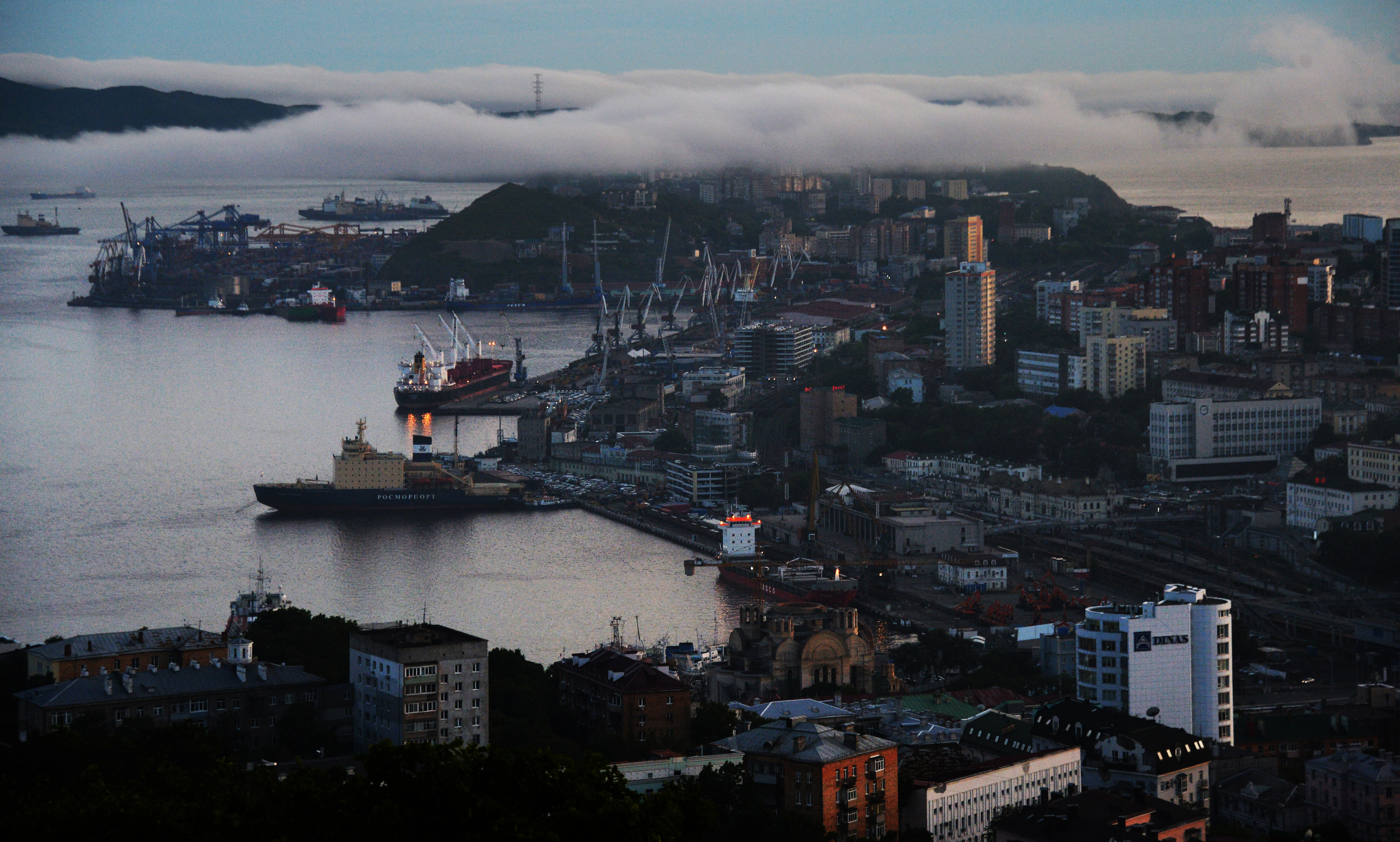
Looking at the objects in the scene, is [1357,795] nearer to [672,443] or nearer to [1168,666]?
[1168,666]

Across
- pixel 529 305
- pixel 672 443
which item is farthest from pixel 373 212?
pixel 672 443

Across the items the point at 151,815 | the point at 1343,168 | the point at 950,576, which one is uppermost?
the point at 1343,168

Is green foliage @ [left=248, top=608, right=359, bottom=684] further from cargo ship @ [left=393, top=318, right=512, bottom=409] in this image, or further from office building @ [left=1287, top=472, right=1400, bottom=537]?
cargo ship @ [left=393, top=318, right=512, bottom=409]

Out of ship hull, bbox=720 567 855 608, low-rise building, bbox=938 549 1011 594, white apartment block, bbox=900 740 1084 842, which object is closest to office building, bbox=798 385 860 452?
ship hull, bbox=720 567 855 608

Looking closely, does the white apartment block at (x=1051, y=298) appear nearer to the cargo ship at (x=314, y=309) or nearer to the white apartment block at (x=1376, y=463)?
the white apartment block at (x=1376, y=463)

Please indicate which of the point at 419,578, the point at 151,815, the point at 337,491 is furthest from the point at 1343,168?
the point at 151,815

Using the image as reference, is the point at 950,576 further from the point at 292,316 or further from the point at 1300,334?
the point at 292,316
